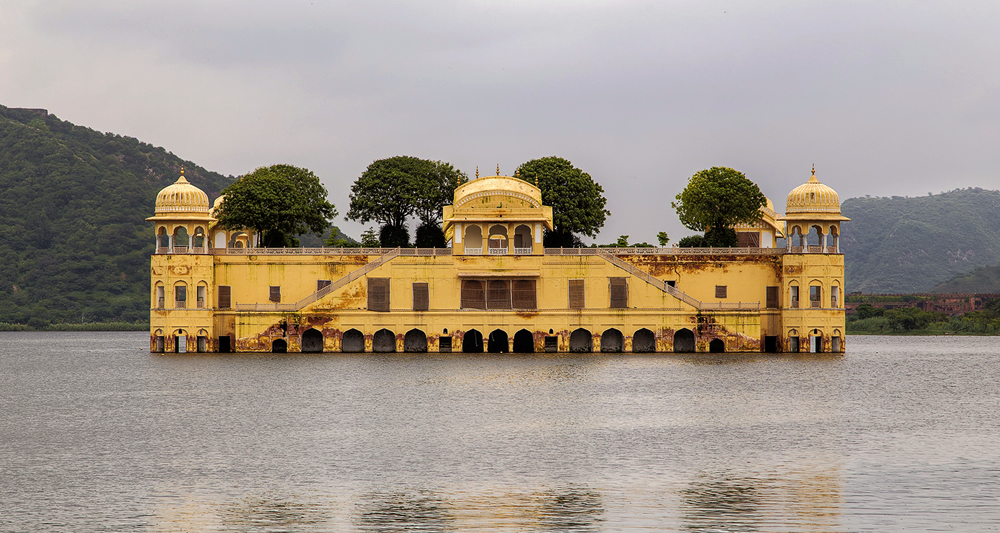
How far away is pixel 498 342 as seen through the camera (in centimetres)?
7750

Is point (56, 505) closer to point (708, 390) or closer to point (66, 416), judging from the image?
point (66, 416)

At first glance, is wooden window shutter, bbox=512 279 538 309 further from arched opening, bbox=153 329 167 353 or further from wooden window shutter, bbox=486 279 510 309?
arched opening, bbox=153 329 167 353

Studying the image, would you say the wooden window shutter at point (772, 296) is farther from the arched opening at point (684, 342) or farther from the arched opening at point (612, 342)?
the arched opening at point (612, 342)

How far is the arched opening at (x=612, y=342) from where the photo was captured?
7362cm

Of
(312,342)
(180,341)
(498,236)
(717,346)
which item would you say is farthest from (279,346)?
(717,346)

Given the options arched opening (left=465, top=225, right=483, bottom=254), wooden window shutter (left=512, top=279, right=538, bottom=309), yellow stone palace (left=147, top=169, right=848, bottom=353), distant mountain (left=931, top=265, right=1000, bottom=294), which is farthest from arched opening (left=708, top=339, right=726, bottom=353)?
distant mountain (left=931, top=265, right=1000, bottom=294)

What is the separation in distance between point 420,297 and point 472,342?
6.52 meters

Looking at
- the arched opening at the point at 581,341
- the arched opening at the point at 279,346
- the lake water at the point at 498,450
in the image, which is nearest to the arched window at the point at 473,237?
the arched opening at the point at 581,341

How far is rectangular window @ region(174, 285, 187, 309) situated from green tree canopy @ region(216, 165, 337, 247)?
6721 mm

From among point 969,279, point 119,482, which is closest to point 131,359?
point 119,482

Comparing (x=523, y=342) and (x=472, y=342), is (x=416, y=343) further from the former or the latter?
(x=523, y=342)

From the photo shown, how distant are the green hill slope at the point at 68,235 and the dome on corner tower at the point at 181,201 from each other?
48340mm

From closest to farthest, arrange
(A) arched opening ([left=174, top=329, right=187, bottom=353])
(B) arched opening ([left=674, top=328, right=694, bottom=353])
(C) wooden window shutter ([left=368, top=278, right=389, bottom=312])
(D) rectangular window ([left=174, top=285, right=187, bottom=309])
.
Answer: (C) wooden window shutter ([left=368, top=278, right=389, bottom=312]) < (A) arched opening ([left=174, top=329, right=187, bottom=353]) < (D) rectangular window ([left=174, top=285, right=187, bottom=309]) < (B) arched opening ([left=674, top=328, right=694, bottom=353])

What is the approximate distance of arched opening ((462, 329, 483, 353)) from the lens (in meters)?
74.2
